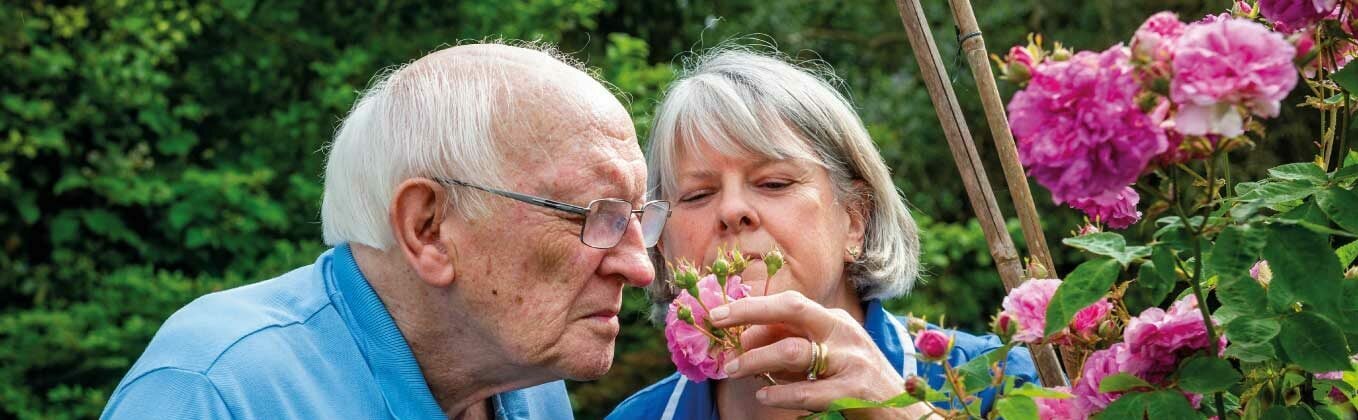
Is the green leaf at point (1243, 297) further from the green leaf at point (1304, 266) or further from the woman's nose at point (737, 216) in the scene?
the woman's nose at point (737, 216)

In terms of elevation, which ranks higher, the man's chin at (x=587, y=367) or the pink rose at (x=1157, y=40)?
the pink rose at (x=1157, y=40)

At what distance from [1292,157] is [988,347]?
4865 millimetres

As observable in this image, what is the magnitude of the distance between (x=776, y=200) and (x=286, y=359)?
938 mm

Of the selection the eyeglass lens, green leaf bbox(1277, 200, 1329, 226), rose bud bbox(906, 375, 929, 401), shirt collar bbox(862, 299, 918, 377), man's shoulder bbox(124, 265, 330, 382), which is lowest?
shirt collar bbox(862, 299, 918, 377)

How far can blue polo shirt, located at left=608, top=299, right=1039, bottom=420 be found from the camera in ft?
8.27

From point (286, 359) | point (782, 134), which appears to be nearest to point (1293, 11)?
point (782, 134)

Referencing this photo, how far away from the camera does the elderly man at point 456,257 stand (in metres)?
2.06

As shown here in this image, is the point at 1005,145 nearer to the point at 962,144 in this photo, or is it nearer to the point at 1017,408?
the point at 962,144

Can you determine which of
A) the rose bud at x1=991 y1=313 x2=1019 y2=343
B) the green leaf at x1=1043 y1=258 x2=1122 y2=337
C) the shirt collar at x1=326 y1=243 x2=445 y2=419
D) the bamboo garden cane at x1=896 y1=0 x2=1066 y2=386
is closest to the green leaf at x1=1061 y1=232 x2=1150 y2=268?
the green leaf at x1=1043 y1=258 x2=1122 y2=337

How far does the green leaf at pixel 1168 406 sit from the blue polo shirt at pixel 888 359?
41.1 inches

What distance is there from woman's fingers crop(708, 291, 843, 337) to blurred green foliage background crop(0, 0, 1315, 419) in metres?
3.46

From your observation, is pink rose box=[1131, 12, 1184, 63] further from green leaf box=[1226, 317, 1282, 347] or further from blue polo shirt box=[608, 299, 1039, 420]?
blue polo shirt box=[608, 299, 1039, 420]

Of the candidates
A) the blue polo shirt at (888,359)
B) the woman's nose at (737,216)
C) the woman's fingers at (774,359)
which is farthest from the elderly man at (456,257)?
the blue polo shirt at (888,359)

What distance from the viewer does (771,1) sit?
25.5ft
